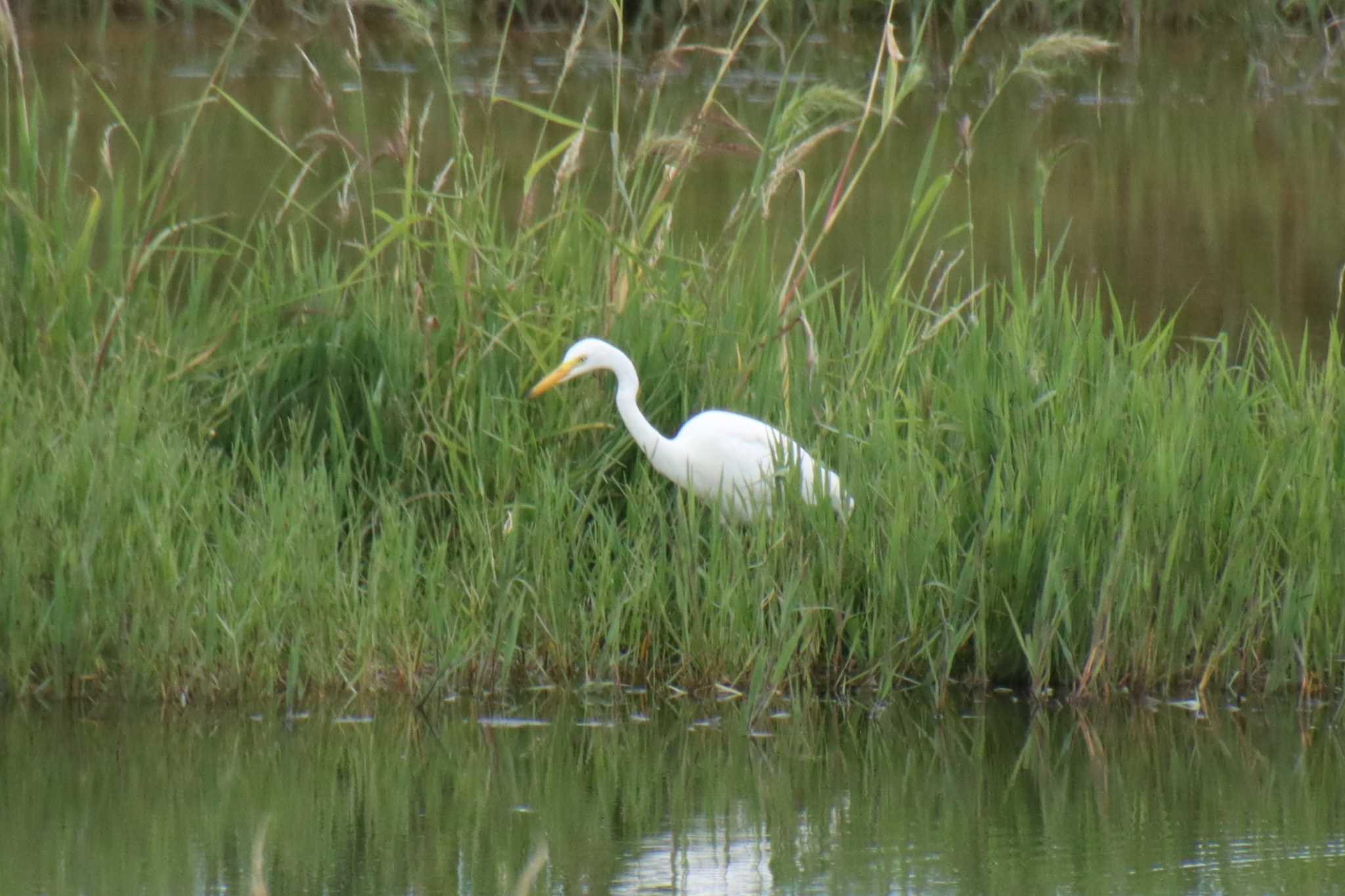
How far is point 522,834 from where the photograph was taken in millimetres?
3299

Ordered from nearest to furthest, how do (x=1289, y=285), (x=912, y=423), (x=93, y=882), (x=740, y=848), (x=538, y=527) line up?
1. (x=93, y=882)
2. (x=740, y=848)
3. (x=538, y=527)
4. (x=912, y=423)
5. (x=1289, y=285)

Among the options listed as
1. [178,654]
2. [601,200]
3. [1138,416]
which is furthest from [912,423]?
[601,200]

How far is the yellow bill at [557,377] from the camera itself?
4.30 metres

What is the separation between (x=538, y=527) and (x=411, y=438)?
53cm

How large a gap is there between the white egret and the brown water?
12.6 feet

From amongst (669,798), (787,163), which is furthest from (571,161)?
(669,798)

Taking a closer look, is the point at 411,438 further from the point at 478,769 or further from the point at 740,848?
the point at 740,848

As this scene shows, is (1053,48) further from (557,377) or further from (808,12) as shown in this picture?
(808,12)

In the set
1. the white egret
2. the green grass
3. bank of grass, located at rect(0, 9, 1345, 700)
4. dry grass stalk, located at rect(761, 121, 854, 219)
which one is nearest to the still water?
bank of grass, located at rect(0, 9, 1345, 700)

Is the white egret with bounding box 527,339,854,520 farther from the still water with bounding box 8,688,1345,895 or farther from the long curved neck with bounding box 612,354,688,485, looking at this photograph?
the still water with bounding box 8,688,1345,895

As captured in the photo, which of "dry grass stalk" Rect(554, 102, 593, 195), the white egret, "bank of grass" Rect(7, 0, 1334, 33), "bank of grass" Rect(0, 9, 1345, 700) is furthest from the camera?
"bank of grass" Rect(7, 0, 1334, 33)

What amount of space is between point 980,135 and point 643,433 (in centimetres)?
901

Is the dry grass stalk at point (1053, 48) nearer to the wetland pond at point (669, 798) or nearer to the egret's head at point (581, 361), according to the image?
the egret's head at point (581, 361)

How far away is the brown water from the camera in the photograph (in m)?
9.66
